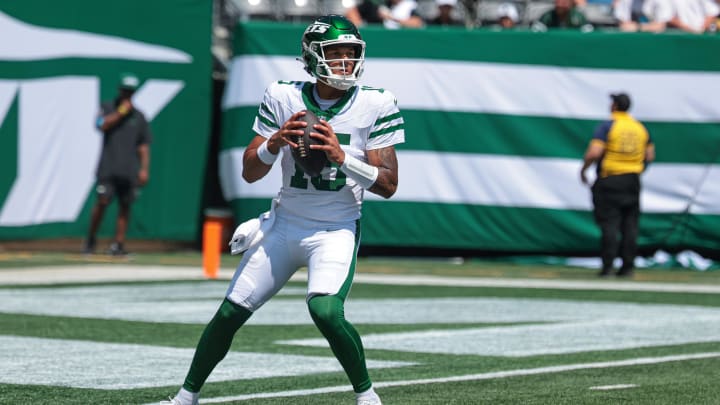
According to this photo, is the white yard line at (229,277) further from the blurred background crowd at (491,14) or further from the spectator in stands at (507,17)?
the spectator in stands at (507,17)

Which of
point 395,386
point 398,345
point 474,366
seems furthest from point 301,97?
point 398,345

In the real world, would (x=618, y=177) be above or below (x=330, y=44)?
below

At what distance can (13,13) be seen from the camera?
56.2ft

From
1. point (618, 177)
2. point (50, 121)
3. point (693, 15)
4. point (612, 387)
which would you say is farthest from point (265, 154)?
point (693, 15)

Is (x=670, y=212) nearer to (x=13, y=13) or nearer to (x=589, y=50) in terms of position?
(x=589, y=50)

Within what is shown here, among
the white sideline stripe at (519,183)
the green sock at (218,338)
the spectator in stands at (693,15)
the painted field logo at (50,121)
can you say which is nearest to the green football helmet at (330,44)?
the green sock at (218,338)

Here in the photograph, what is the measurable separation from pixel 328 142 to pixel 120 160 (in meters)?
11.2

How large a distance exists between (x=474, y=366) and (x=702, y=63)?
9649 mm

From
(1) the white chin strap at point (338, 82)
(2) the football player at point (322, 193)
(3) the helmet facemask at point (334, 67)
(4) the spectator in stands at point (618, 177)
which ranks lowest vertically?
(4) the spectator in stands at point (618, 177)

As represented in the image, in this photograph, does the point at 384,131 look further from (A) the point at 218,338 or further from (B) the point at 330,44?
(A) the point at 218,338

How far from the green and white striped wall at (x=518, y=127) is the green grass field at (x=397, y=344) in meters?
2.51

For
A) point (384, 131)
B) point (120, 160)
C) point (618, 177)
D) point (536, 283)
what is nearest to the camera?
point (384, 131)

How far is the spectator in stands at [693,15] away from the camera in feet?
58.0

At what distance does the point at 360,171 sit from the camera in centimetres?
Answer: 573
